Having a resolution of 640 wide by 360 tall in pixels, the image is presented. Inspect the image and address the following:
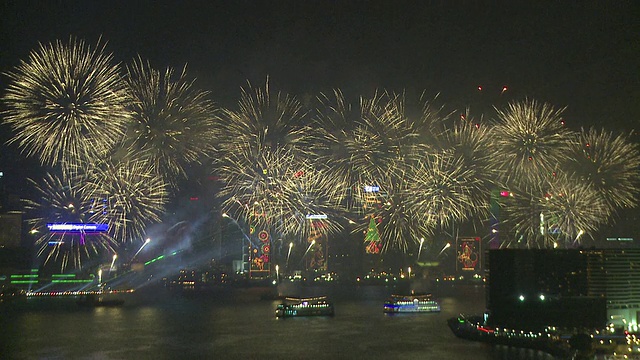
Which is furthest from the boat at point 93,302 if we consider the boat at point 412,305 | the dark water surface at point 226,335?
the boat at point 412,305

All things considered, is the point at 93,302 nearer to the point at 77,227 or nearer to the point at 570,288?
the point at 77,227

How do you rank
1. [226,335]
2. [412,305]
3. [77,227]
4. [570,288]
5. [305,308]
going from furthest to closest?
[77,227], [412,305], [305,308], [226,335], [570,288]

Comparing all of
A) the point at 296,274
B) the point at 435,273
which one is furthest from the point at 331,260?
the point at 435,273

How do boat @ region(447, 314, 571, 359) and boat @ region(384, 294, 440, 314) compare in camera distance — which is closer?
boat @ region(447, 314, 571, 359)

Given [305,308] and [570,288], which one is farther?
[305,308]

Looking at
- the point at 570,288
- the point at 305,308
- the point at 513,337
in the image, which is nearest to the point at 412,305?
the point at 305,308

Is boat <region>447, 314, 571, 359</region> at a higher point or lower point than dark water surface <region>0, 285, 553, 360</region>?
higher

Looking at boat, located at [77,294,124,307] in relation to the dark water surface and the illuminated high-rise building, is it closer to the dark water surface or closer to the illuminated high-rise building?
the dark water surface

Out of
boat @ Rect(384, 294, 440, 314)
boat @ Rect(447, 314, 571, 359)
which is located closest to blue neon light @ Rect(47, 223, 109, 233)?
boat @ Rect(384, 294, 440, 314)
